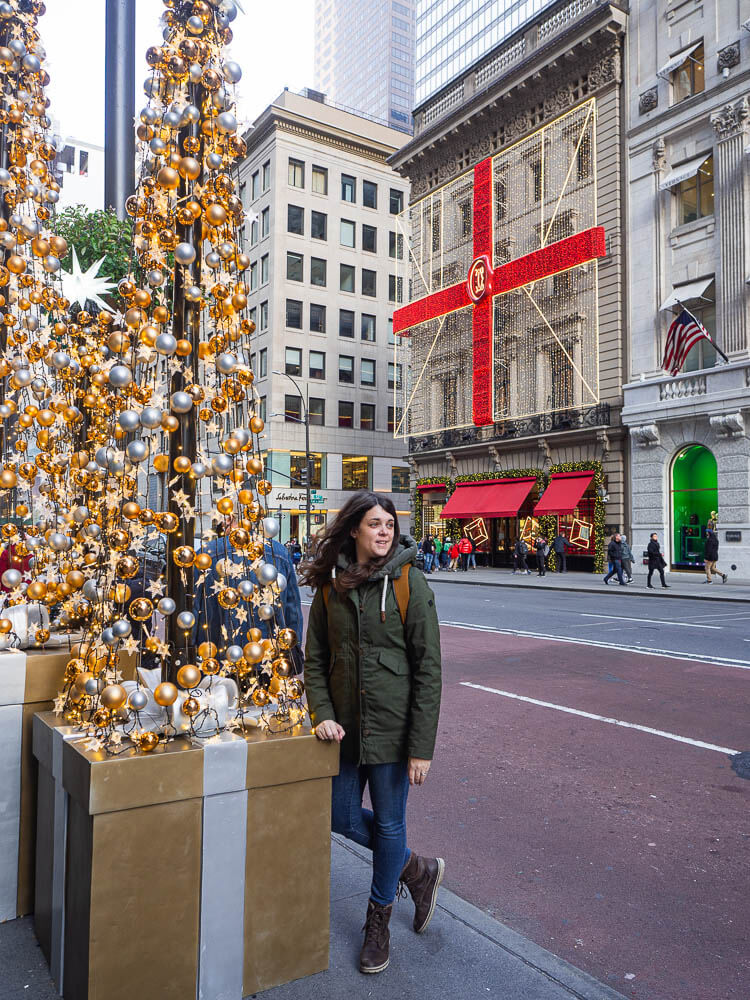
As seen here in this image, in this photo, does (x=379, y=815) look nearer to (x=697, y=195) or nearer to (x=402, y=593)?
(x=402, y=593)

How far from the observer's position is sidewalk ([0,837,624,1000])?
8.87 ft

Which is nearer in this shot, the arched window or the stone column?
the stone column

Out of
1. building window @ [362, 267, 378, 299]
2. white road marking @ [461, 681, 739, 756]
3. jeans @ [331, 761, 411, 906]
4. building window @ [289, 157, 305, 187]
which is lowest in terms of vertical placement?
white road marking @ [461, 681, 739, 756]

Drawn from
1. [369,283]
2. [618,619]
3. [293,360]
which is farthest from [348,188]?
[618,619]

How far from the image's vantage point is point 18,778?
10.2ft

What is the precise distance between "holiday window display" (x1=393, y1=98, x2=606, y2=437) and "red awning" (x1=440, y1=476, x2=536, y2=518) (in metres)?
2.76

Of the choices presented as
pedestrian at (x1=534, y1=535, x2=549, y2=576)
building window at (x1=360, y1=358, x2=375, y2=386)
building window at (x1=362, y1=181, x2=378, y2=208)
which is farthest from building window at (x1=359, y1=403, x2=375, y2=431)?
pedestrian at (x1=534, y1=535, x2=549, y2=576)

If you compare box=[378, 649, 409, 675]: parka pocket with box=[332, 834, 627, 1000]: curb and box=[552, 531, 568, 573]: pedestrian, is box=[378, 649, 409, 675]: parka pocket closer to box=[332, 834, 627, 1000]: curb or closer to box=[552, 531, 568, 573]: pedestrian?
box=[332, 834, 627, 1000]: curb

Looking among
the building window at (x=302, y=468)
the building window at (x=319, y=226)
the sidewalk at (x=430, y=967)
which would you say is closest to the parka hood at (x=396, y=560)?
the sidewalk at (x=430, y=967)

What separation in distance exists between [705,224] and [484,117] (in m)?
13.2

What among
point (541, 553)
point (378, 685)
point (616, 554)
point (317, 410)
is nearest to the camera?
point (378, 685)

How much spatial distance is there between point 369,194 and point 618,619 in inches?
1768

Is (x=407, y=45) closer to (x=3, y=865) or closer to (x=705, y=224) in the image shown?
(x=705, y=224)

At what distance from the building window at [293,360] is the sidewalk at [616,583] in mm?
20947
